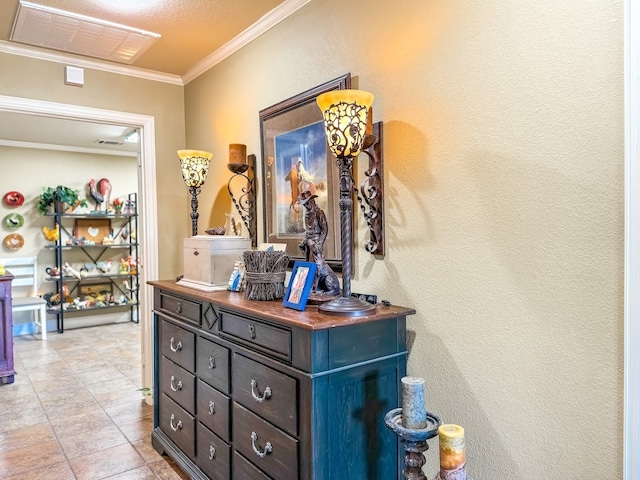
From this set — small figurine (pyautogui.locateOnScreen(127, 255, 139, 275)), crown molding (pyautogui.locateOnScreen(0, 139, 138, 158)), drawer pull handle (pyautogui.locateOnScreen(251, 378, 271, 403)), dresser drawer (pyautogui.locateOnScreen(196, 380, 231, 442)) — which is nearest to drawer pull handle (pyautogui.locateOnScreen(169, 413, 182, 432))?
dresser drawer (pyautogui.locateOnScreen(196, 380, 231, 442))

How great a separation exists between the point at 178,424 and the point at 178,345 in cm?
42

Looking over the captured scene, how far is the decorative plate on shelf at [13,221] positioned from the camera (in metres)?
5.85

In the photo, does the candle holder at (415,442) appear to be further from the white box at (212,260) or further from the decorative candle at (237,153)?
the decorative candle at (237,153)

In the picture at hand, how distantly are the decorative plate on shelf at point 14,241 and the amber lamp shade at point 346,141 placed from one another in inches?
230

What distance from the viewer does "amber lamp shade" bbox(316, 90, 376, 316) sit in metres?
1.58

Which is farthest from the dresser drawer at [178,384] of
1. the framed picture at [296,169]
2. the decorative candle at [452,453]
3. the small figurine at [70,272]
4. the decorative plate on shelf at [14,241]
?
the decorative plate on shelf at [14,241]

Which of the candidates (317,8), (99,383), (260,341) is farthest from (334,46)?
(99,383)

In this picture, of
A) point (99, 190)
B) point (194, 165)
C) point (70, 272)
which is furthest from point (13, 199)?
point (194, 165)

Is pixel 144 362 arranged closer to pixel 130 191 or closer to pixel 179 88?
pixel 179 88

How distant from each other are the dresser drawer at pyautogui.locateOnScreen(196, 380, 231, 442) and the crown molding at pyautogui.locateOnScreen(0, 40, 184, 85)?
2.31m

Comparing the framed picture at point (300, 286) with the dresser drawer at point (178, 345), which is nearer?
the framed picture at point (300, 286)

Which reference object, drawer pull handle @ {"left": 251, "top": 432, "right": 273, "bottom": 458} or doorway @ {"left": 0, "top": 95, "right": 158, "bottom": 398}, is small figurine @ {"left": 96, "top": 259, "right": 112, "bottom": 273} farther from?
drawer pull handle @ {"left": 251, "top": 432, "right": 273, "bottom": 458}

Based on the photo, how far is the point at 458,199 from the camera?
5.21 feet

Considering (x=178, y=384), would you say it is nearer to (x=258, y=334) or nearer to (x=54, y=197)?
(x=258, y=334)
